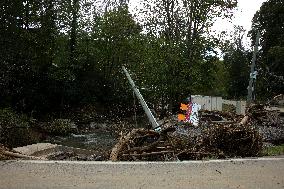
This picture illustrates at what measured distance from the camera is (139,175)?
21.3ft

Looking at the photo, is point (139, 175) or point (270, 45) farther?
point (270, 45)

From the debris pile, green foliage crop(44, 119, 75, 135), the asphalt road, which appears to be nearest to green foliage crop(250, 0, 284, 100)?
green foliage crop(44, 119, 75, 135)

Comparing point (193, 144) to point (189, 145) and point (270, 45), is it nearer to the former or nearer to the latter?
point (189, 145)

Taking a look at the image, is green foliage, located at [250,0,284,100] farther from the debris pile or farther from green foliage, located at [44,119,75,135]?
the debris pile

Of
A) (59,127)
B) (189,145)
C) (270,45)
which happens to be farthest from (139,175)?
(270,45)

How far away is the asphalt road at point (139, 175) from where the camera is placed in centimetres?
590

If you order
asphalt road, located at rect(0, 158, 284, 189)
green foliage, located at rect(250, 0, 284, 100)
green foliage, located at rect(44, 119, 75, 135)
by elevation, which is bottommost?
green foliage, located at rect(44, 119, 75, 135)

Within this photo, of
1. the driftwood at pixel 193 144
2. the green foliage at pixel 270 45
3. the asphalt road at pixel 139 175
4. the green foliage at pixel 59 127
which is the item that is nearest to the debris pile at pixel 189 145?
the driftwood at pixel 193 144

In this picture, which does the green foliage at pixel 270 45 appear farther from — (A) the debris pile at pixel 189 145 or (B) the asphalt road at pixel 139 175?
(B) the asphalt road at pixel 139 175

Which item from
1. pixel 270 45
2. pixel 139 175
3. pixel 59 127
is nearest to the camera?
pixel 139 175

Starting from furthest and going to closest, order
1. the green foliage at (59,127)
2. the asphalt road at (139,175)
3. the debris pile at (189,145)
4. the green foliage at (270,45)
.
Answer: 1. the green foliage at (270,45)
2. the green foliage at (59,127)
3. the debris pile at (189,145)
4. the asphalt road at (139,175)

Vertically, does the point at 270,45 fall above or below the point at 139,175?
above

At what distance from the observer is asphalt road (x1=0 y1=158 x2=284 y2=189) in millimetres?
5902

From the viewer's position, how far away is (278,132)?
13.6m
